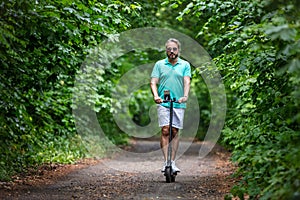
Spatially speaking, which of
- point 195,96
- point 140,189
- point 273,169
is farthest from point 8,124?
point 195,96

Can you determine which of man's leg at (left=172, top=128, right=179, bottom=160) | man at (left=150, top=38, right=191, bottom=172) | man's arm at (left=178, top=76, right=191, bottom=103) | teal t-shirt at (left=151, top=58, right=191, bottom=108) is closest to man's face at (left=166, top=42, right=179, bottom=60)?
man at (left=150, top=38, right=191, bottom=172)

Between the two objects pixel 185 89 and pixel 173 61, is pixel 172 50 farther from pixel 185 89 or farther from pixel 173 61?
pixel 185 89

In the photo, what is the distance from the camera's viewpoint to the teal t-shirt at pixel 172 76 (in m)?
8.07

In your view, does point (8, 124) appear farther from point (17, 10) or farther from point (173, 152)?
point (173, 152)

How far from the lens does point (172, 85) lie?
26.5ft

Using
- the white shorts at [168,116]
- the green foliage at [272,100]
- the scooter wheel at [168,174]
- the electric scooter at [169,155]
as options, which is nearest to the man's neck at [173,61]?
the electric scooter at [169,155]

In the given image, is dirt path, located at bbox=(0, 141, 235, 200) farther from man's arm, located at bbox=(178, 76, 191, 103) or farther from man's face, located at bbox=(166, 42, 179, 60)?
man's face, located at bbox=(166, 42, 179, 60)

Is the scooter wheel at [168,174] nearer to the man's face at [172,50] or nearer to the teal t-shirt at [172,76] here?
the teal t-shirt at [172,76]

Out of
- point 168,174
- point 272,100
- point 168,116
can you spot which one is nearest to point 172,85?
point 168,116

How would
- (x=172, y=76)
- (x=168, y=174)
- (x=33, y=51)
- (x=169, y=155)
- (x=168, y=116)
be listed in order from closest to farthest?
(x=33, y=51) → (x=168, y=174) → (x=169, y=155) → (x=168, y=116) → (x=172, y=76)

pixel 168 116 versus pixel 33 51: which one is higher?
pixel 33 51

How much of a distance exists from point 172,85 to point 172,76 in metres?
0.15

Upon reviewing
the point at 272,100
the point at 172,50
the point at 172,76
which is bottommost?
the point at 272,100

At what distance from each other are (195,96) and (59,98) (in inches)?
482
